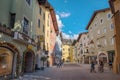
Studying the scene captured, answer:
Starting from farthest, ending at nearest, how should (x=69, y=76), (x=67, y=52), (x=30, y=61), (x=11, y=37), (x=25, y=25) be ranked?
(x=67, y=52)
(x=30, y=61)
(x=25, y=25)
(x=69, y=76)
(x=11, y=37)

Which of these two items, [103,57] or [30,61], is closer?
[30,61]

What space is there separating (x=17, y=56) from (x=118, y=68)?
12.9 metres

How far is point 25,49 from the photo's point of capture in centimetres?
1756

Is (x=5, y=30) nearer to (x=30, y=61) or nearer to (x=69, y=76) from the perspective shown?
(x=69, y=76)

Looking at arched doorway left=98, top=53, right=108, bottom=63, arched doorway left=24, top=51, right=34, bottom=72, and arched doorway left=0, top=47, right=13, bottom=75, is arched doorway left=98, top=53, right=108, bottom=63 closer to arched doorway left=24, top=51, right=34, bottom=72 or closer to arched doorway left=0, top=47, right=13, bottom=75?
arched doorway left=24, top=51, right=34, bottom=72

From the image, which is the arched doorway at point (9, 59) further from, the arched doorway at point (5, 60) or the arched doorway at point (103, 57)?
the arched doorway at point (103, 57)

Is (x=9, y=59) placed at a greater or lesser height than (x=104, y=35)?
lesser

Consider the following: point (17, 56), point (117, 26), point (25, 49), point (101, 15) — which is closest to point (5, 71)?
point (17, 56)

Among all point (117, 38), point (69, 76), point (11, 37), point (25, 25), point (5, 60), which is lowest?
point (69, 76)

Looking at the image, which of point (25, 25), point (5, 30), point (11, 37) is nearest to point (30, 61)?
point (25, 25)

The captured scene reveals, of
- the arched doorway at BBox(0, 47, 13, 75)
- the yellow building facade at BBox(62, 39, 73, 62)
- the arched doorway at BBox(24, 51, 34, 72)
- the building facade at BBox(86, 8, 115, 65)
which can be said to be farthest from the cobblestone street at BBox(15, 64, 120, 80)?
the yellow building facade at BBox(62, 39, 73, 62)

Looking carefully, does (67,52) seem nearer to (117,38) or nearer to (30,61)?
(117,38)

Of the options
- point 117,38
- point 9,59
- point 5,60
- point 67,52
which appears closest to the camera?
point 5,60

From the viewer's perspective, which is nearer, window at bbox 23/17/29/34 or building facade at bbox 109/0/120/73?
window at bbox 23/17/29/34
